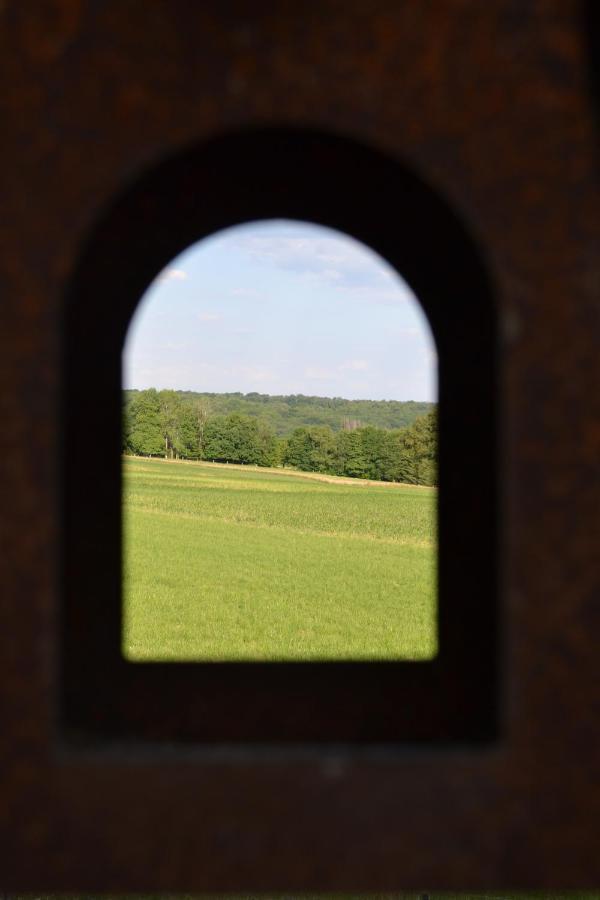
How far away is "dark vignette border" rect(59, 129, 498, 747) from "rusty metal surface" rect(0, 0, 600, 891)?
1.53 meters

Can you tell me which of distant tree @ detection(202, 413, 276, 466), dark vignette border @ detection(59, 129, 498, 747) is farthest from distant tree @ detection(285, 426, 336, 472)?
dark vignette border @ detection(59, 129, 498, 747)

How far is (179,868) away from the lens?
3367mm
